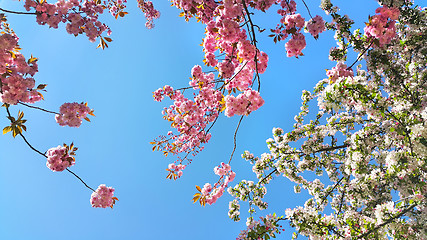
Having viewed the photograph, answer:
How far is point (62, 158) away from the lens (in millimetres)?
3695

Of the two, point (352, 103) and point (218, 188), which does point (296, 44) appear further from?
point (218, 188)

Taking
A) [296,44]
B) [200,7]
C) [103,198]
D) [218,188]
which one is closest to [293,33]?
[296,44]

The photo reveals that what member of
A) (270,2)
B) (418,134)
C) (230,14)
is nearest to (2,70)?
(230,14)

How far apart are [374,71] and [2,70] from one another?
661cm

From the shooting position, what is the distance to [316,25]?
4.54m

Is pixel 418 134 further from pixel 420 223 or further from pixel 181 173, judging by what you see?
pixel 181 173

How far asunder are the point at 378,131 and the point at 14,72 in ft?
21.6

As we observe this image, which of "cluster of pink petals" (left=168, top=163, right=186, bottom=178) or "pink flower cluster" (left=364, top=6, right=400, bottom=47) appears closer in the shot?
"pink flower cluster" (left=364, top=6, right=400, bottom=47)

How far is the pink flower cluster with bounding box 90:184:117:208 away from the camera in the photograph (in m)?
4.64

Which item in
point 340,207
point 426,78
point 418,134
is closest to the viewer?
point 418,134

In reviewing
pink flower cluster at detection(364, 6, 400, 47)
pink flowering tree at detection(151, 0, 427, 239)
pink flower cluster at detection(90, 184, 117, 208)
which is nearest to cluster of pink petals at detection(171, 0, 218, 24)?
pink flowering tree at detection(151, 0, 427, 239)

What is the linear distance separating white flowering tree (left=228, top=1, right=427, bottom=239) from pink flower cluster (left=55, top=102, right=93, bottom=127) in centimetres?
415

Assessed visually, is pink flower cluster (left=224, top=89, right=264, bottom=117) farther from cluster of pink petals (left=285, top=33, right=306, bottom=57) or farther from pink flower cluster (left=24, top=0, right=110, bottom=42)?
pink flower cluster (left=24, top=0, right=110, bottom=42)

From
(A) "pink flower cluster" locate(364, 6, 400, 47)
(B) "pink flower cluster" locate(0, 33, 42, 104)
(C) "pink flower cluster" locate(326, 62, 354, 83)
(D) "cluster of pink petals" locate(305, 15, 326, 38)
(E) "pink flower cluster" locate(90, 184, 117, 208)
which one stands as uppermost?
(D) "cluster of pink petals" locate(305, 15, 326, 38)
